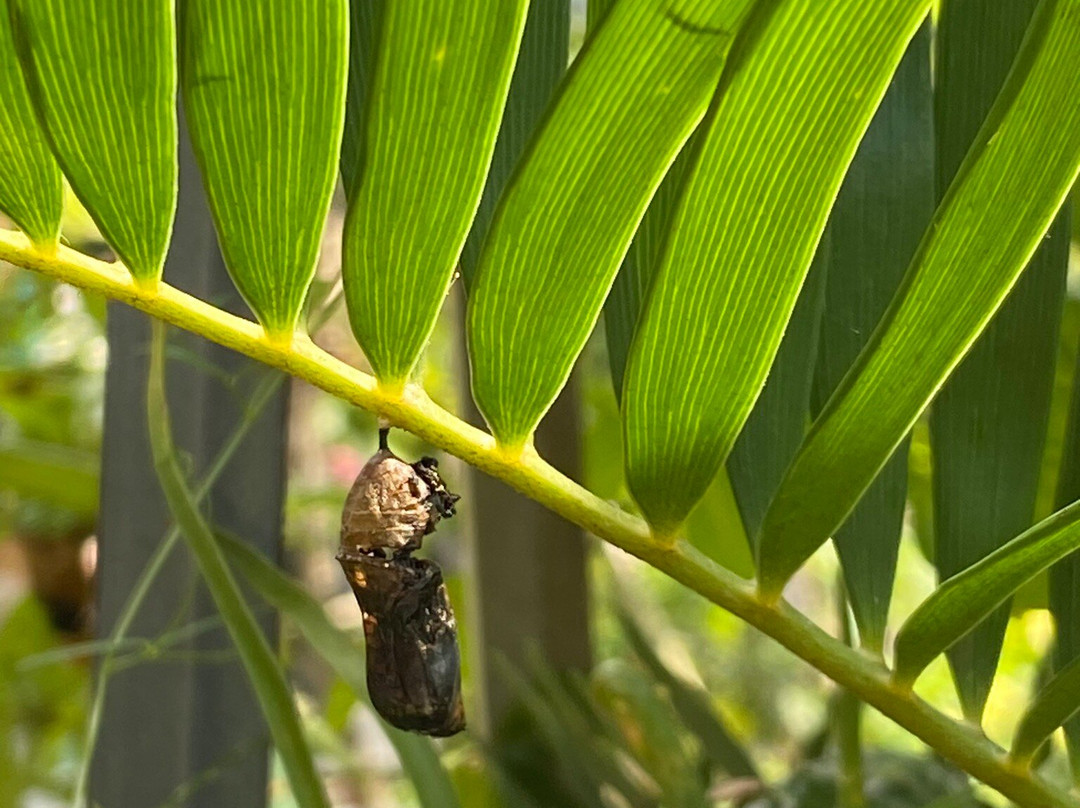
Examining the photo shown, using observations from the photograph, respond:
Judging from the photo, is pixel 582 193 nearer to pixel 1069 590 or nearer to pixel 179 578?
pixel 1069 590

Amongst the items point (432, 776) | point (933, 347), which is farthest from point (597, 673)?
point (933, 347)

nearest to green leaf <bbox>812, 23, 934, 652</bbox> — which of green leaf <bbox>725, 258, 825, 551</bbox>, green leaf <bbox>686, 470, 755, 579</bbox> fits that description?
green leaf <bbox>725, 258, 825, 551</bbox>

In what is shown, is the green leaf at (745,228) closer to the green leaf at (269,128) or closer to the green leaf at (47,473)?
the green leaf at (269,128)

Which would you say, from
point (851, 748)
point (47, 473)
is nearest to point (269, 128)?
point (851, 748)

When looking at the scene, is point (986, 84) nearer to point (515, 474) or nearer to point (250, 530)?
point (515, 474)

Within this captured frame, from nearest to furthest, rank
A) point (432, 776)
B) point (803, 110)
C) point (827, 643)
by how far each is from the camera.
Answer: point (803, 110) < point (827, 643) < point (432, 776)
